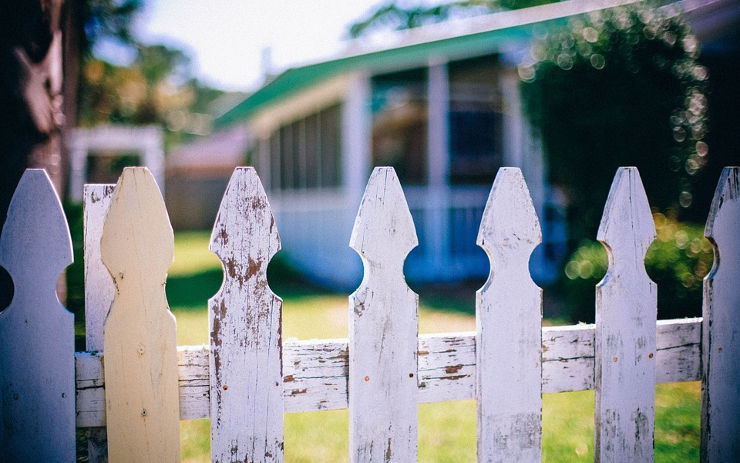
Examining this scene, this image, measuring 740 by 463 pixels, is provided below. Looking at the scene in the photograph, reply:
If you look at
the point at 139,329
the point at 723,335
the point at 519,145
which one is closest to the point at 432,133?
the point at 519,145

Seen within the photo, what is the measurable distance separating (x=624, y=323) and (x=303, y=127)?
38.6 feet

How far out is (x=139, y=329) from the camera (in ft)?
4.89

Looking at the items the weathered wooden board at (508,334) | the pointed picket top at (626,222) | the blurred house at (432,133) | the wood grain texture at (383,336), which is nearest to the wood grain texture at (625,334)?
the pointed picket top at (626,222)

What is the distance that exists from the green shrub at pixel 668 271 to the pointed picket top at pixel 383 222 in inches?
148

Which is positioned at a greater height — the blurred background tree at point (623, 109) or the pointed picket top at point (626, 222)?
the blurred background tree at point (623, 109)

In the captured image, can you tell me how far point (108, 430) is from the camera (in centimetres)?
148

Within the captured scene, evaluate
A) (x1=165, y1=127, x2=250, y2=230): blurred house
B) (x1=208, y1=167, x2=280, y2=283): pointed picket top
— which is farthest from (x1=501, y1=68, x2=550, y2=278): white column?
(x1=165, y1=127, x2=250, y2=230): blurred house

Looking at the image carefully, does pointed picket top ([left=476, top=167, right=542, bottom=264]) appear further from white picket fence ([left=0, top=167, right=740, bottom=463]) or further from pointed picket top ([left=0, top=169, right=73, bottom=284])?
pointed picket top ([left=0, top=169, right=73, bottom=284])

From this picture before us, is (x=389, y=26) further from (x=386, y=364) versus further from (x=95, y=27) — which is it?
(x=386, y=364)

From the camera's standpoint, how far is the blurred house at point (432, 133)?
8.06 meters

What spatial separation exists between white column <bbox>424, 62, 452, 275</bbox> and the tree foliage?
8.07 ft

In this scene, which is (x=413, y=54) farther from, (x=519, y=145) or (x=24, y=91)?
(x=24, y=91)

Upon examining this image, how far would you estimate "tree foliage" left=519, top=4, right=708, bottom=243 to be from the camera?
602 cm

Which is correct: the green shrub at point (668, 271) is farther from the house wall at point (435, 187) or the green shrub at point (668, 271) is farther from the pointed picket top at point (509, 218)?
the pointed picket top at point (509, 218)
